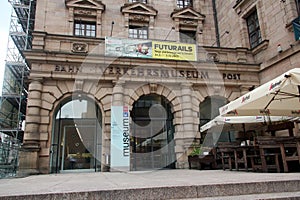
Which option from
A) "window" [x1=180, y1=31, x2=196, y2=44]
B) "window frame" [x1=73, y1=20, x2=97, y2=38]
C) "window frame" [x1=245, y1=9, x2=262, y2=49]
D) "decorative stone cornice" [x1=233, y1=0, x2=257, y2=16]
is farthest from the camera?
"window" [x1=180, y1=31, x2=196, y2=44]

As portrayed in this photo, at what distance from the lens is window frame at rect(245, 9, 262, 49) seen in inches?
587

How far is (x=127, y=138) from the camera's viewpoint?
1179cm

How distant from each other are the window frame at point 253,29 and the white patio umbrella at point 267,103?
258 inches

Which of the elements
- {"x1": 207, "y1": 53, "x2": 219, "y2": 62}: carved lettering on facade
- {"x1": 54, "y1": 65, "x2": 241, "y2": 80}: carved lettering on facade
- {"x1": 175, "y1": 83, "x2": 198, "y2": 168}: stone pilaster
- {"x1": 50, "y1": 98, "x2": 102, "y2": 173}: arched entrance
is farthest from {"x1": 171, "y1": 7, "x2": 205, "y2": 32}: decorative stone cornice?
{"x1": 50, "y1": 98, "x2": 102, "y2": 173}: arched entrance

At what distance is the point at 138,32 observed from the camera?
16797 mm

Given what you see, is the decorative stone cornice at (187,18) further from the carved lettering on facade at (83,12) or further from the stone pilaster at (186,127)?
the stone pilaster at (186,127)

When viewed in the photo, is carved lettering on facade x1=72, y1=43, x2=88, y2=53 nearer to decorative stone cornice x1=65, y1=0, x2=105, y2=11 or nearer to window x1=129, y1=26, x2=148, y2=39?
decorative stone cornice x1=65, y1=0, x2=105, y2=11

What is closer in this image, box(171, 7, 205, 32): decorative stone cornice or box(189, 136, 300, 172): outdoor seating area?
box(189, 136, 300, 172): outdoor seating area

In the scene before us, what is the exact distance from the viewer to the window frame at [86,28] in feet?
52.1

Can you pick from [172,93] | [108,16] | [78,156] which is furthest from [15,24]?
[172,93]

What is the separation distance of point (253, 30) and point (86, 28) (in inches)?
409

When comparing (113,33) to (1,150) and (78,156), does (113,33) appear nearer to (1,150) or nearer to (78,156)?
(78,156)

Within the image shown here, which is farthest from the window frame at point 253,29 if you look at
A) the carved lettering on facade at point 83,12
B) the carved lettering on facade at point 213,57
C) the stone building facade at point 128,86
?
the carved lettering on facade at point 83,12

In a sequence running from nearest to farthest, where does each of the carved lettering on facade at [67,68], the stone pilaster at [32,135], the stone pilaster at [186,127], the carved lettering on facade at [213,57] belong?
the stone pilaster at [32,135] < the carved lettering on facade at [67,68] < the stone pilaster at [186,127] < the carved lettering on facade at [213,57]
